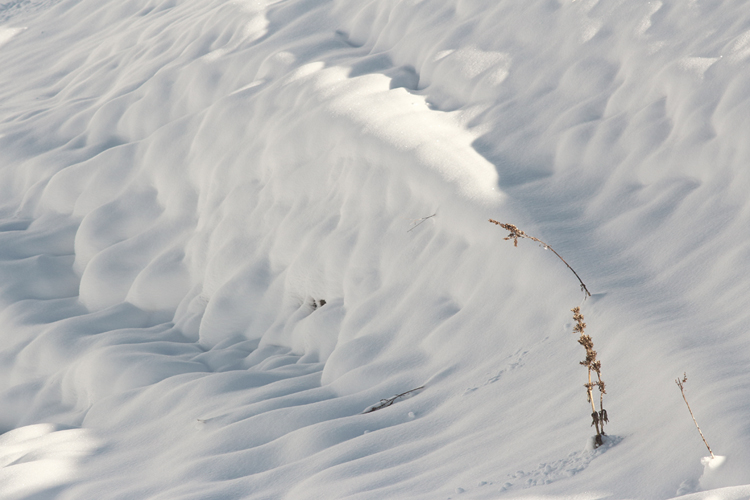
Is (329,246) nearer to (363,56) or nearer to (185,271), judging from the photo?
(185,271)

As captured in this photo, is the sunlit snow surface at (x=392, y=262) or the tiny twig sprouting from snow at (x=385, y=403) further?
the tiny twig sprouting from snow at (x=385, y=403)

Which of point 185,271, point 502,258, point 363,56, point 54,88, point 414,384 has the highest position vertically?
point 54,88

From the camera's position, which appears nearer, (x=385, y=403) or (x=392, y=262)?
(x=385, y=403)

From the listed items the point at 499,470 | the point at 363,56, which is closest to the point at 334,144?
the point at 363,56

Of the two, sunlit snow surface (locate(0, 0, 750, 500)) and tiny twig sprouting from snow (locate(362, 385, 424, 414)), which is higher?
sunlit snow surface (locate(0, 0, 750, 500))

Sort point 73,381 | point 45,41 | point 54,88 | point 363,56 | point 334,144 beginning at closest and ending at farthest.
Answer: point 73,381 → point 334,144 → point 363,56 → point 54,88 → point 45,41

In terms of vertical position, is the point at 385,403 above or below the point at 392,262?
below

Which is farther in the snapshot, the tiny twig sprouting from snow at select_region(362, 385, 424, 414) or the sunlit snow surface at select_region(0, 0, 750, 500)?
the tiny twig sprouting from snow at select_region(362, 385, 424, 414)

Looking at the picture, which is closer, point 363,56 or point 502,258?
point 502,258
